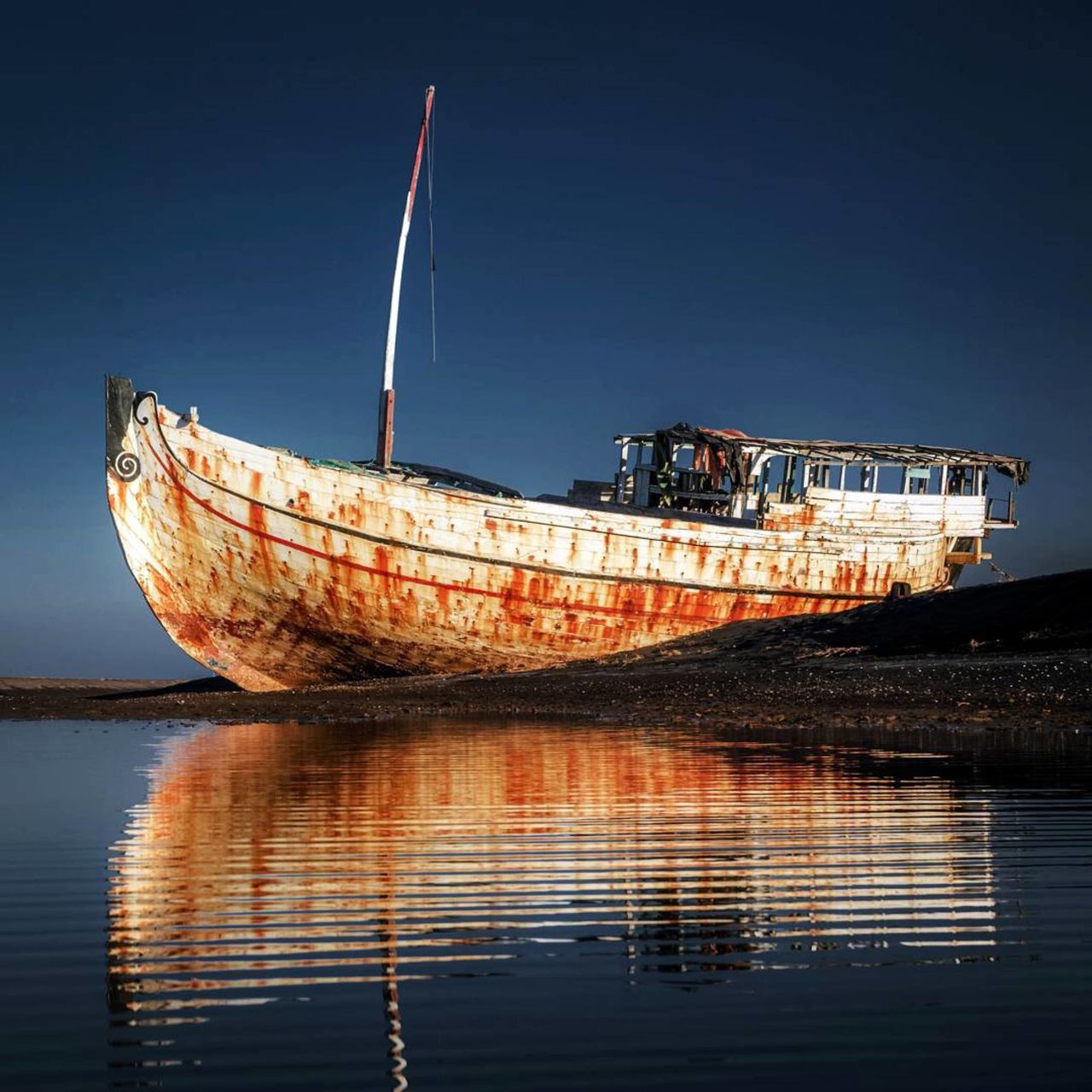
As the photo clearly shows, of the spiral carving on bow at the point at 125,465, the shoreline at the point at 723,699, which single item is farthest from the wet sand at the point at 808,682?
the spiral carving on bow at the point at 125,465

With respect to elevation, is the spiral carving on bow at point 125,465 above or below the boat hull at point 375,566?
above

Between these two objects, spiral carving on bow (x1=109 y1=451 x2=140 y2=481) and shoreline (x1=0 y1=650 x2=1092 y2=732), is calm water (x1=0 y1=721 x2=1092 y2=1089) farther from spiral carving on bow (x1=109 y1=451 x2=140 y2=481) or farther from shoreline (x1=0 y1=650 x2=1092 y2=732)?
Answer: spiral carving on bow (x1=109 y1=451 x2=140 y2=481)

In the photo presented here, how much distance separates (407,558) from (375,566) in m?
0.72

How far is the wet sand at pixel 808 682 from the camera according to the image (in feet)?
57.2

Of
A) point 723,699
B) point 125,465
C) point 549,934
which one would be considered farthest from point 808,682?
point 549,934

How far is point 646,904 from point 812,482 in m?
30.2

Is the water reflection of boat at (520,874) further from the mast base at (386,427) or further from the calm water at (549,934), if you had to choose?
the mast base at (386,427)

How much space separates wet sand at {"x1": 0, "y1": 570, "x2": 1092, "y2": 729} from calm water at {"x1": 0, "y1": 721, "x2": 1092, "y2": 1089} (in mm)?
7976

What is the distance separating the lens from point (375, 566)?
86.1 feet

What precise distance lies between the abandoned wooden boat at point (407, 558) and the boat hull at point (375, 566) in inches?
1.4

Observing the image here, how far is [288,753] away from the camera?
12461 mm

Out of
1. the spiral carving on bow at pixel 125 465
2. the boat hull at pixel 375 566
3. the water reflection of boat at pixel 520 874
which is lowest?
the water reflection of boat at pixel 520 874

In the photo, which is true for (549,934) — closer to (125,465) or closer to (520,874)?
(520,874)

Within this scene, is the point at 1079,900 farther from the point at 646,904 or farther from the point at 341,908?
the point at 341,908
